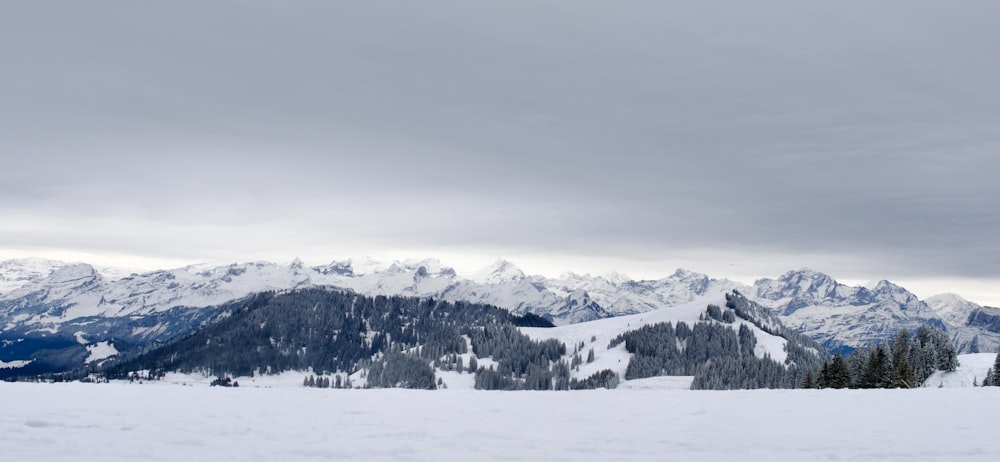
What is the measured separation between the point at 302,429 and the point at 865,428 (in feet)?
79.1

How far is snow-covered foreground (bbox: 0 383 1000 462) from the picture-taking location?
2503 centimetres

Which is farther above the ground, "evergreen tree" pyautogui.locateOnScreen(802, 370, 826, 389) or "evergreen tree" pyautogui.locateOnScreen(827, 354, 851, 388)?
"evergreen tree" pyautogui.locateOnScreen(827, 354, 851, 388)

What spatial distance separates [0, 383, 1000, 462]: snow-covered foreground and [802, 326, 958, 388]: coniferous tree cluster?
47933 millimetres

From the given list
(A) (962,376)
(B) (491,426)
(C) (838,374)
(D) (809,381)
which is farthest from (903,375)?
(B) (491,426)

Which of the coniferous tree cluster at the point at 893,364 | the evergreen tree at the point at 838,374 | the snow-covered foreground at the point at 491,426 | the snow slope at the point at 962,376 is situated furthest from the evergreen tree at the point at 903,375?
the snow-covered foreground at the point at 491,426

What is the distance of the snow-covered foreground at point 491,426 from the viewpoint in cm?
2503

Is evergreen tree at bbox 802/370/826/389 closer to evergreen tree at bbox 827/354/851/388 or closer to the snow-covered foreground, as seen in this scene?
evergreen tree at bbox 827/354/851/388

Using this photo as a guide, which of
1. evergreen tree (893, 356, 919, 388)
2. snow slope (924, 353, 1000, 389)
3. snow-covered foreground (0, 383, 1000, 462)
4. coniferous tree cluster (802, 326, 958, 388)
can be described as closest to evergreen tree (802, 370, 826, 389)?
coniferous tree cluster (802, 326, 958, 388)

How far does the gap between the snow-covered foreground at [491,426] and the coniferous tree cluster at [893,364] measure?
4793cm

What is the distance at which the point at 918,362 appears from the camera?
394 ft

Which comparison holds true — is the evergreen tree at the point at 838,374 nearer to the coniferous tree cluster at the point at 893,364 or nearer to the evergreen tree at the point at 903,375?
the coniferous tree cluster at the point at 893,364

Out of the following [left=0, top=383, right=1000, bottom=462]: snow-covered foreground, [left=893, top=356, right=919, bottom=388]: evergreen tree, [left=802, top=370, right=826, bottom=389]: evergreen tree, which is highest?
[left=893, top=356, right=919, bottom=388]: evergreen tree

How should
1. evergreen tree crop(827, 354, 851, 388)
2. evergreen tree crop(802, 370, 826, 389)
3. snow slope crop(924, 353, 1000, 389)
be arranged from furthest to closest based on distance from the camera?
snow slope crop(924, 353, 1000, 389) → evergreen tree crop(802, 370, 826, 389) → evergreen tree crop(827, 354, 851, 388)

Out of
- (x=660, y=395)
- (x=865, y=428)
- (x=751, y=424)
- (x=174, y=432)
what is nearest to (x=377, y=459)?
(x=174, y=432)
